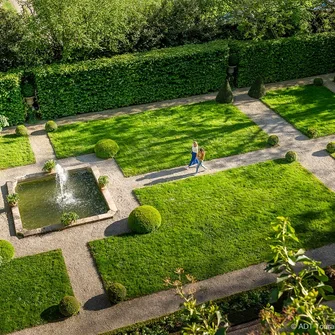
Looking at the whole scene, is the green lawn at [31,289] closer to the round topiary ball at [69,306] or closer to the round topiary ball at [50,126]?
the round topiary ball at [69,306]

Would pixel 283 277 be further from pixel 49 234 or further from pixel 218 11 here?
pixel 218 11

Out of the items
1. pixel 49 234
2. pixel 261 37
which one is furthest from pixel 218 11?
pixel 49 234

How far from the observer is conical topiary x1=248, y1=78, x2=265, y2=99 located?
29875 mm

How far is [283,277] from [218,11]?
2378 centimetres

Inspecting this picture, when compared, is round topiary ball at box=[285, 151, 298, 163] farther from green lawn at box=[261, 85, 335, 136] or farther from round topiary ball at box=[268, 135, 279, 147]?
green lawn at box=[261, 85, 335, 136]

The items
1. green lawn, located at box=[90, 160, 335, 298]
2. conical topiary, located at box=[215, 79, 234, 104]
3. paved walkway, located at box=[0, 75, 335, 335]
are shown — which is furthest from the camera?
conical topiary, located at box=[215, 79, 234, 104]

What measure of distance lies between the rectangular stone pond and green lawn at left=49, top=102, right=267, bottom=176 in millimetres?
1788

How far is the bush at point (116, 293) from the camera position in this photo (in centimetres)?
1698

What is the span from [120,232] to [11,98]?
10.9 meters

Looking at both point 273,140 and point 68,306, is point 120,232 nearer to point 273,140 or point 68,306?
point 68,306

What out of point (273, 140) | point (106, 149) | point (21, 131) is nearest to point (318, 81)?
point (273, 140)

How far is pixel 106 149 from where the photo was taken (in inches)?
969

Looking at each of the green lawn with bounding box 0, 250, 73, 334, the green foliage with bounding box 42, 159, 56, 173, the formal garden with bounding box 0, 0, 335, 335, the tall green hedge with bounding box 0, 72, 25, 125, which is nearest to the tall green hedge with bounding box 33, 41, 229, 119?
the formal garden with bounding box 0, 0, 335, 335

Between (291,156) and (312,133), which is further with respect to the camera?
(312,133)
